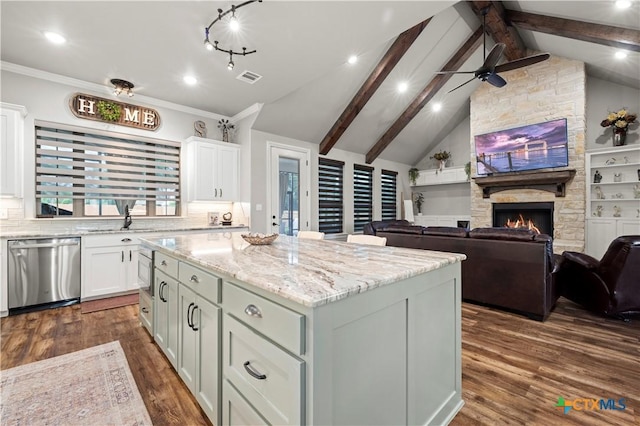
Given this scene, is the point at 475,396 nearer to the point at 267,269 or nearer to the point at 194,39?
the point at 267,269

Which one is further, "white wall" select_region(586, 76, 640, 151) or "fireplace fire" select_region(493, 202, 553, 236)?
"fireplace fire" select_region(493, 202, 553, 236)

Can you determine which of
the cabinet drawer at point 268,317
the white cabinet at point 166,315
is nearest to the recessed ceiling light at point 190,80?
the white cabinet at point 166,315

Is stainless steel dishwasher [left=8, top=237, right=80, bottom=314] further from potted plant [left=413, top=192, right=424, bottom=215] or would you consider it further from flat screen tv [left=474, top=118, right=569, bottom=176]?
potted plant [left=413, top=192, right=424, bottom=215]

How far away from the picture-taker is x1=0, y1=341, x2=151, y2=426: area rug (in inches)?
65.9

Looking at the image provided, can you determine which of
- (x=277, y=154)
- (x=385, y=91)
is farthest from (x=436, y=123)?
(x=277, y=154)

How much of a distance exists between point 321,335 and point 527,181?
6.76 meters

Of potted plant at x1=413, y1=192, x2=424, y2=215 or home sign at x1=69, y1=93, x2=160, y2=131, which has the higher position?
home sign at x1=69, y1=93, x2=160, y2=131

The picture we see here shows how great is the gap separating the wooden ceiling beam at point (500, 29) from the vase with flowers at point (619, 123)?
80.8 inches

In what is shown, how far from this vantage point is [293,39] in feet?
10.7

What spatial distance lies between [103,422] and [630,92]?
8.71m

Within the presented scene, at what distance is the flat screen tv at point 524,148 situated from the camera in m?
5.66

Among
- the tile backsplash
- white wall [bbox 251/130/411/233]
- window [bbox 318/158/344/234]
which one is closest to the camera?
the tile backsplash

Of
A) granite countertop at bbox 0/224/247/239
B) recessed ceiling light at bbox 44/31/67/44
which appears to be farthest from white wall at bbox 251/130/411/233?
recessed ceiling light at bbox 44/31/67/44

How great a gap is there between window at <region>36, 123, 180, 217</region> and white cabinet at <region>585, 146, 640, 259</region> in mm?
7640
